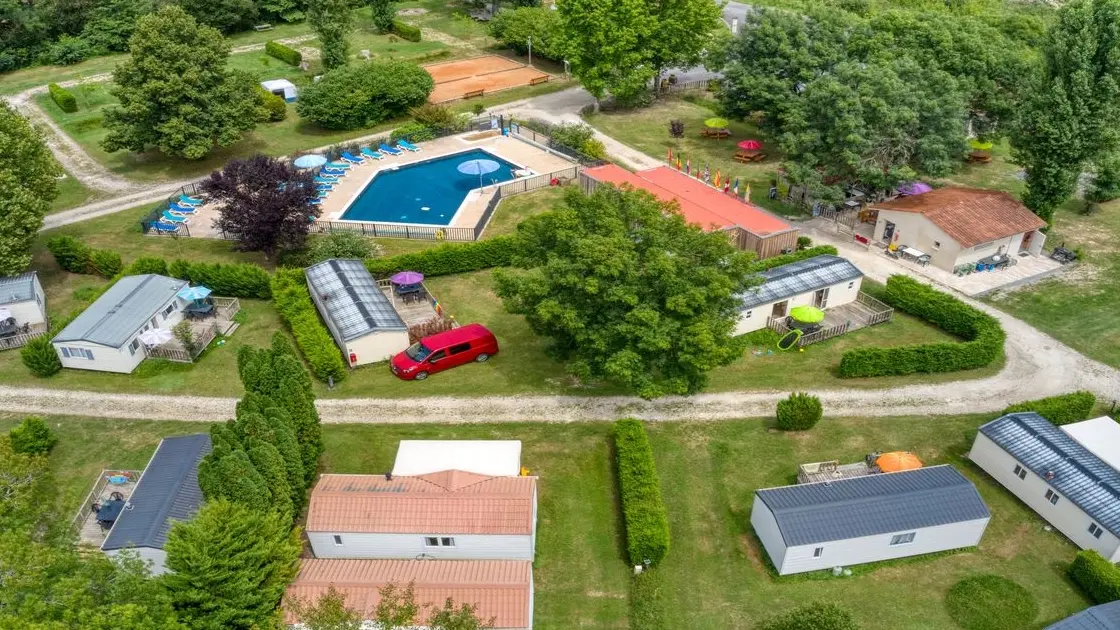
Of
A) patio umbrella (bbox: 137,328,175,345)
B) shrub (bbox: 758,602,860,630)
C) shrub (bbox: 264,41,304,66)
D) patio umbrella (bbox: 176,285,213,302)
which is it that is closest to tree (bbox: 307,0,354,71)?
shrub (bbox: 264,41,304,66)

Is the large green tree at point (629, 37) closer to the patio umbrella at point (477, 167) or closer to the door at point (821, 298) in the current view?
the patio umbrella at point (477, 167)

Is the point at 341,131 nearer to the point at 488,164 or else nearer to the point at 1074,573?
the point at 488,164

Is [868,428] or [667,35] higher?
[667,35]

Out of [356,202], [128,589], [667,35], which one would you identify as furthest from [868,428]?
[667,35]

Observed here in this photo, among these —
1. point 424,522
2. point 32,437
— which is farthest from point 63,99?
point 424,522

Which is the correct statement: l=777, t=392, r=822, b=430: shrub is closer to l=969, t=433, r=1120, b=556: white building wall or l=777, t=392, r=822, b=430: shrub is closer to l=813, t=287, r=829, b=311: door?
l=969, t=433, r=1120, b=556: white building wall

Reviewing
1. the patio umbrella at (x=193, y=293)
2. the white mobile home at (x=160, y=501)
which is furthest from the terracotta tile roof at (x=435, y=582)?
the patio umbrella at (x=193, y=293)
